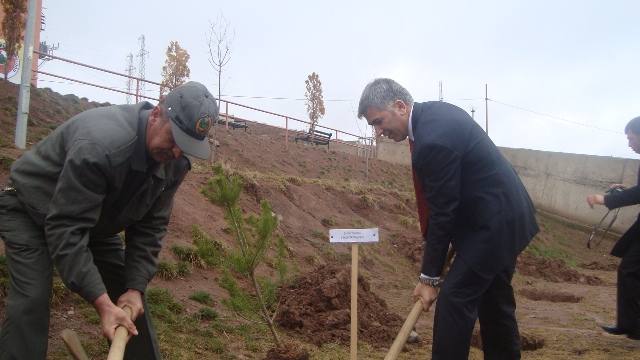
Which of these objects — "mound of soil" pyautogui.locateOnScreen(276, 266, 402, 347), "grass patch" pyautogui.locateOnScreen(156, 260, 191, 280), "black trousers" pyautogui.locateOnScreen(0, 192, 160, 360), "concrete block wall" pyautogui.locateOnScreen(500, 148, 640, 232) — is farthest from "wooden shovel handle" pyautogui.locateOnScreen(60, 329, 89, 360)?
"concrete block wall" pyautogui.locateOnScreen(500, 148, 640, 232)

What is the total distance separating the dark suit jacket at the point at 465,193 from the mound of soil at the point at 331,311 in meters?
2.24

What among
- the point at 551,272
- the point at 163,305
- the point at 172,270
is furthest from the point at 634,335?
the point at 551,272

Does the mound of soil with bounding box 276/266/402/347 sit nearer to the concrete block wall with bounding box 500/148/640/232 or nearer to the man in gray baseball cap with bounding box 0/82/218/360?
the man in gray baseball cap with bounding box 0/82/218/360

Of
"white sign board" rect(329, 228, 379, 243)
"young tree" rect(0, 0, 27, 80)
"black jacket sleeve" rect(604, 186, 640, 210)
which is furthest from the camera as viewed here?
"young tree" rect(0, 0, 27, 80)

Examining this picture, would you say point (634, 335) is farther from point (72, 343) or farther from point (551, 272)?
point (551, 272)

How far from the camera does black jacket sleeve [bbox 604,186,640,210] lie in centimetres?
462

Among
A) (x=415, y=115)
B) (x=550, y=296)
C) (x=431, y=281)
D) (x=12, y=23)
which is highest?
(x=12, y=23)

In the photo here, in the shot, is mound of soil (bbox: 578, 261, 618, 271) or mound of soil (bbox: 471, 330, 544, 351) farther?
mound of soil (bbox: 578, 261, 618, 271)

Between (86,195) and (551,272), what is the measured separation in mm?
11489

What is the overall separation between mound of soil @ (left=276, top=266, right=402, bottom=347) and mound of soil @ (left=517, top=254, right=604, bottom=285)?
6840 millimetres

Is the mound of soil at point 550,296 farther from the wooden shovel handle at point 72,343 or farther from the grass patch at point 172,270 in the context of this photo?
the wooden shovel handle at point 72,343

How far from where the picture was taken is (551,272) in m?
12.2

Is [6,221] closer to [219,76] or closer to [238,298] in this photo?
[238,298]

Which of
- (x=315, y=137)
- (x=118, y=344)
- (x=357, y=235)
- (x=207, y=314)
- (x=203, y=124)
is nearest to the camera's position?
(x=118, y=344)
